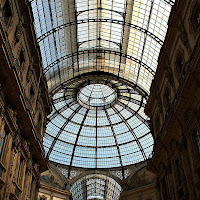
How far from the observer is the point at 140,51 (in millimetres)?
34125

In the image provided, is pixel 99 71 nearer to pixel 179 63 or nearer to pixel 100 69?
pixel 100 69

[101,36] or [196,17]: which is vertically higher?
[101,36]

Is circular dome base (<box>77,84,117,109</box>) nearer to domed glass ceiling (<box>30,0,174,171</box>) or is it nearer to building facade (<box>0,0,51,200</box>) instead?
domed glass ceiling (<box>30,0,174,171</box>)

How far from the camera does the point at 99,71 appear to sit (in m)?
39.4

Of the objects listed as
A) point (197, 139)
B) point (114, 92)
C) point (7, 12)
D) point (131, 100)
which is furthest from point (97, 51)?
point (197, 139)

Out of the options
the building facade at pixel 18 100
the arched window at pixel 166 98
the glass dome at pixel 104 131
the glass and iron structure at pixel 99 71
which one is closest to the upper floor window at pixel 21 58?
the building facade at pixel 18 100

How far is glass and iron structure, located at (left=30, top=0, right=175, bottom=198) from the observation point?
29.6m

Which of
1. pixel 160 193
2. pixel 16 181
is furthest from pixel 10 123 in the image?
pixel 160 193

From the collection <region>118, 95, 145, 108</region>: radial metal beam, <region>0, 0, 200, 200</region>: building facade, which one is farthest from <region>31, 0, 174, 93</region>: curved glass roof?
<region>118, 95, 145, 108</region>: radial metal beam

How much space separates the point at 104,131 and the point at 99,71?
1455 cm

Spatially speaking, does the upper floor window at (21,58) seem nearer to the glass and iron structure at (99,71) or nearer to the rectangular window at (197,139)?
the glass and iron structure at (99,71)

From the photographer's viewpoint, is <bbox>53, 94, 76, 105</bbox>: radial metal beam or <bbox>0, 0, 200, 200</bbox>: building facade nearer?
<bbox>0, 0, 200, 200</bbox>: building facade

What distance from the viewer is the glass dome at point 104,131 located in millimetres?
45938

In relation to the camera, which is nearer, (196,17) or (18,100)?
(196,17)
